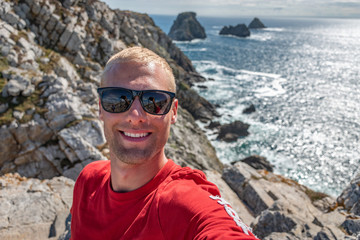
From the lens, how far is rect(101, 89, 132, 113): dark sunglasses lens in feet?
9.70

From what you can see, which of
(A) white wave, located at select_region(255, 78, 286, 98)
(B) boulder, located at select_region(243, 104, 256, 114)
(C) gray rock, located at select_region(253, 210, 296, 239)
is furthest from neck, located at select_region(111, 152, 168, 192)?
(A) white wave, located at select_region(255, 78, 286, 98)

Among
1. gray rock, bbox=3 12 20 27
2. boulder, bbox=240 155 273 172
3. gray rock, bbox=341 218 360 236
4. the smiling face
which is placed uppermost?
gray rock, bbox=3 12 20 27

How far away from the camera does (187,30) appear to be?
17500 centimetres

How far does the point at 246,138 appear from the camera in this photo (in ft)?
144

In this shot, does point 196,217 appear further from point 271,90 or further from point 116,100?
point 271,90

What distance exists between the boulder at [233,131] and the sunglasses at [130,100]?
41085 mm

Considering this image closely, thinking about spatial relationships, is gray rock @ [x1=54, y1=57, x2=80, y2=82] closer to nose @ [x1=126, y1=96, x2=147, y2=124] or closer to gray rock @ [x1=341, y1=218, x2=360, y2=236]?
nose @ [x1=126, y1=96, x2=147, y2=124]

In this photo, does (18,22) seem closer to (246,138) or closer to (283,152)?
(246,138)

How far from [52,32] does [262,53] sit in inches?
4891

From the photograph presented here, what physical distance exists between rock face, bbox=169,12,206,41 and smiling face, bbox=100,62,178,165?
587 feet

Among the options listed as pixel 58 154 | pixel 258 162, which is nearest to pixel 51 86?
pixel 58 154

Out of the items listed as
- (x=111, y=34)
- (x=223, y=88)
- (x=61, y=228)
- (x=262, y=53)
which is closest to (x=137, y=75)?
(x=61, y=228)

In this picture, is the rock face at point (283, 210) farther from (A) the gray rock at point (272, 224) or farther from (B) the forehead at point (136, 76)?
(B) the forehead at point (136, 76)

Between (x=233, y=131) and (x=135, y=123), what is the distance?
43518 millimetres
